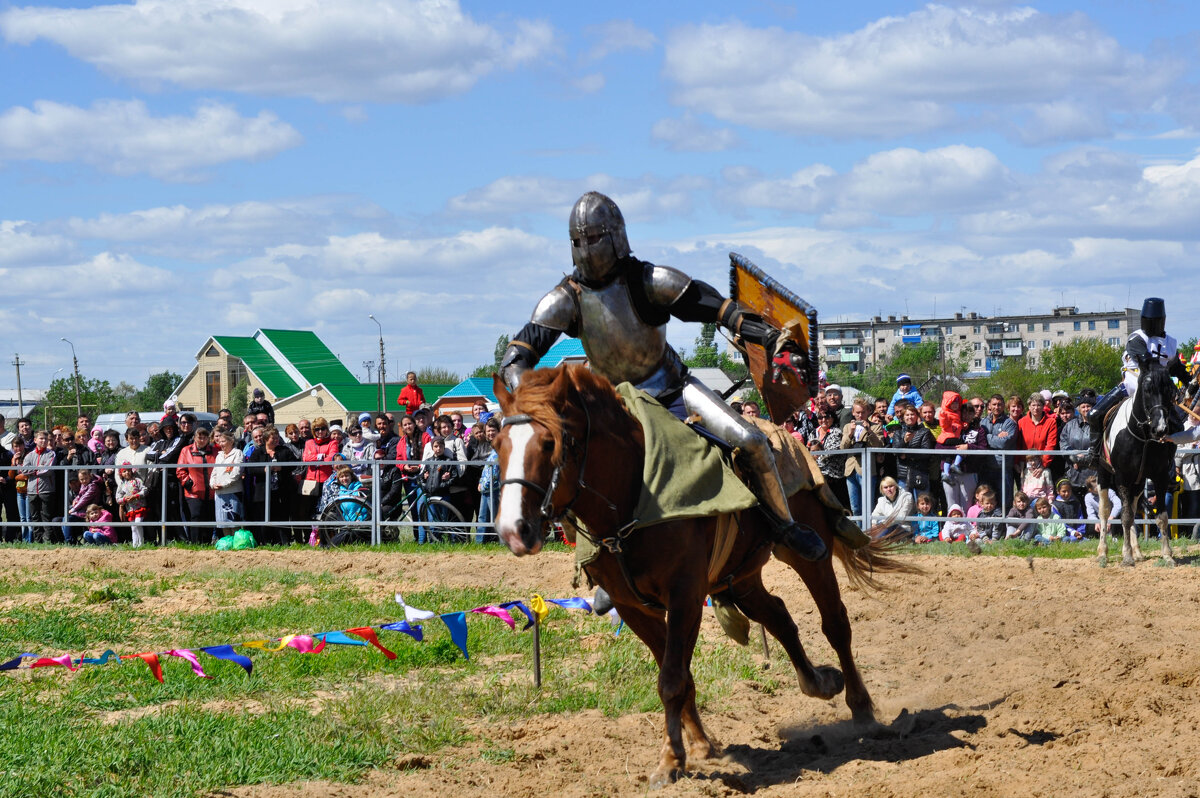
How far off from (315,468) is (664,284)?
10.8 metres

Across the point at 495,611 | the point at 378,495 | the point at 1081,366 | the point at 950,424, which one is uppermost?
the point at 1081,366

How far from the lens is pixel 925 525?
14219 mm

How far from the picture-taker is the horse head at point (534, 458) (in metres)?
5.42

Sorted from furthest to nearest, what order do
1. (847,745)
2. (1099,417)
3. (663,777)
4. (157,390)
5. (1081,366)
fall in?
(157,390) → (1081,366) → (1099,417) → (847,745) → (663,777)

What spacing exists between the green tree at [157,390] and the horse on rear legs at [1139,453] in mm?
90848

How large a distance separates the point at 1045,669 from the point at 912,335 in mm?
Answer: 140571

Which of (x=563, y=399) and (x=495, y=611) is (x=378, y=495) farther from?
(x=563, y=399)

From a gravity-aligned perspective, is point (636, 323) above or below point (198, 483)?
above

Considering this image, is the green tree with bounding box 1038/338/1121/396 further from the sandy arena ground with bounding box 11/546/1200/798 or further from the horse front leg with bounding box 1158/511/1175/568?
the sandy arena ground with bounding box 11/546/1200/798

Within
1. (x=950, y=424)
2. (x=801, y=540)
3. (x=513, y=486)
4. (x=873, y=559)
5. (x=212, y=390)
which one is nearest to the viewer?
(x=513, y=486)

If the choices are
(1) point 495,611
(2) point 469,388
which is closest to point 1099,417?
(1) point 495,611

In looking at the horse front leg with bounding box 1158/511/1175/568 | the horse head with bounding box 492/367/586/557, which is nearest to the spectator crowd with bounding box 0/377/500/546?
the horse front leg with bounding box 1158/511/1175/568

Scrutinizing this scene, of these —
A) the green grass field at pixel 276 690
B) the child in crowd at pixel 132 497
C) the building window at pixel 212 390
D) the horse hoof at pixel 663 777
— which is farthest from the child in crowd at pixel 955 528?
the building window at pixel 212 390

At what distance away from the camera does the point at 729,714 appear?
7672 mm
